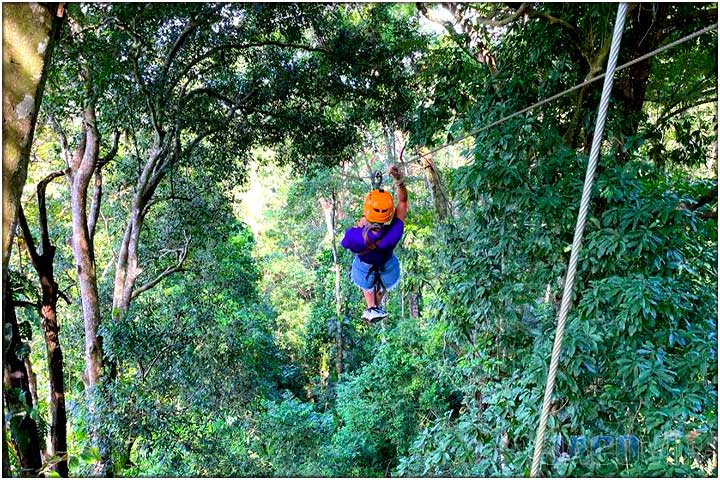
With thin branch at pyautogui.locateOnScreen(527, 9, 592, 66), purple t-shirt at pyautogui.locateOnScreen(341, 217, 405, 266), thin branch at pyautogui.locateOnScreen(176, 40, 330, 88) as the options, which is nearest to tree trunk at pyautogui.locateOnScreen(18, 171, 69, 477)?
thin branch at pyautogui.locateOnScreen(176, 40, 330, 88)

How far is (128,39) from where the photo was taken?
3.39 metres

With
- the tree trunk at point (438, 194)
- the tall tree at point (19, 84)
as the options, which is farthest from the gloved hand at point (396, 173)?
the tree trunk at point (438, 194)

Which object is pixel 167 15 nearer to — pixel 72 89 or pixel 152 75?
pixel 152 75

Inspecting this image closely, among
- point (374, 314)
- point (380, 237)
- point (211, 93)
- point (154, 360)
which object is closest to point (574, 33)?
point (380, 237)

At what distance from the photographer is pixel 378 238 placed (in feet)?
9.24

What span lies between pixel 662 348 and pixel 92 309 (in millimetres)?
3860

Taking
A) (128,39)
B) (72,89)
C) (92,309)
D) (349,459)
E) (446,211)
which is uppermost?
(128,39)

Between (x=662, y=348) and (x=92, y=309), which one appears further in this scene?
(x=92, y=309)

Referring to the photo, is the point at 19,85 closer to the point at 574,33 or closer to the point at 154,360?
the point at 574,33

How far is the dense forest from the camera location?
222 cm

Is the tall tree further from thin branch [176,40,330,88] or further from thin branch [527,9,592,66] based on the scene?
thin branch [176,40,330,88]

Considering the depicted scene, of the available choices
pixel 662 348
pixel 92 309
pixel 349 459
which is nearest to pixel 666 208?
pixel 662 348

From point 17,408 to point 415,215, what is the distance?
5.63 m

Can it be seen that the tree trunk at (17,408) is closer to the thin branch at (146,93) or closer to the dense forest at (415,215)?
the dense forest at (415,215)
